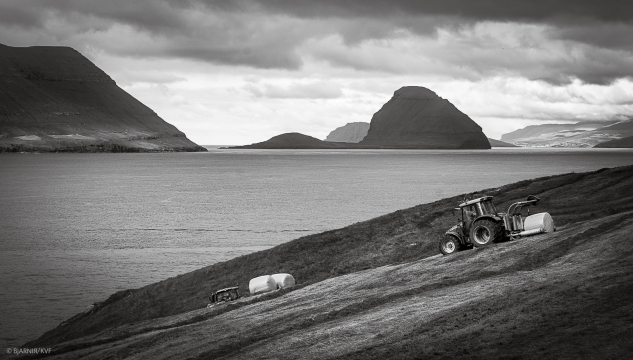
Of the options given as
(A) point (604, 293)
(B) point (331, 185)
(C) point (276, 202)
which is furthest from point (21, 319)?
(B) point (331, 185)

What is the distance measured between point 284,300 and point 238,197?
9703 cm

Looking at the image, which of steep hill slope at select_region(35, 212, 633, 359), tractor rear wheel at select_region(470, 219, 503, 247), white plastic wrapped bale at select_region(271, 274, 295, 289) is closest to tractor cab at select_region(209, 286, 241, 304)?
white plastic wrapped bale at select_region(271, 274, 295, 289)

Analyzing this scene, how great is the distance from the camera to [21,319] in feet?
127

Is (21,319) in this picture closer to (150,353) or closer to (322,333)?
(150,353)

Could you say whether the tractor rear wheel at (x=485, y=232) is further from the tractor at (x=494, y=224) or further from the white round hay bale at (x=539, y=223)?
the white round hay bale at (x=539, y=223)

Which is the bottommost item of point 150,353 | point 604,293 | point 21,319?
point 21,319

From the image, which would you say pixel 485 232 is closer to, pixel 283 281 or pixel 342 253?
pixel 283 281

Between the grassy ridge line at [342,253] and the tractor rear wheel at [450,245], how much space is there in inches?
249

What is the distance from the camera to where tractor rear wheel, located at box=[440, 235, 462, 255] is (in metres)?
28.0

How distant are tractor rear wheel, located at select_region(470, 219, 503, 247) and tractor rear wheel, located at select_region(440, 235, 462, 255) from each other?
0.97 meters

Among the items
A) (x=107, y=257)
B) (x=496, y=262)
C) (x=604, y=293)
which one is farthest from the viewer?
(x=107, y=257)

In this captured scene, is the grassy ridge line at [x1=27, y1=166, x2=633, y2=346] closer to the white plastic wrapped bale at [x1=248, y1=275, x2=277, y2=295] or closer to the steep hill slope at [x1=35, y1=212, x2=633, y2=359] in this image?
the white plastic wrapped bale at [x1=248, y1=275, x2=277, y2=295]

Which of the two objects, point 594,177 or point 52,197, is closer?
point 594,177

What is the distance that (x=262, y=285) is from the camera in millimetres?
31562
